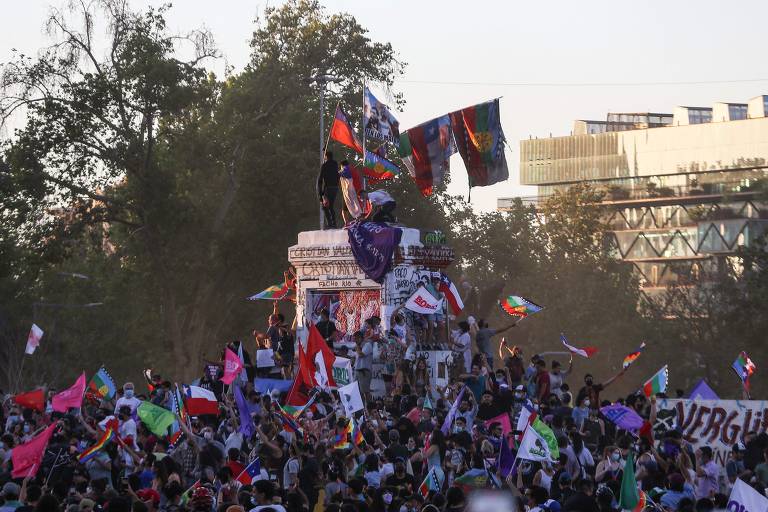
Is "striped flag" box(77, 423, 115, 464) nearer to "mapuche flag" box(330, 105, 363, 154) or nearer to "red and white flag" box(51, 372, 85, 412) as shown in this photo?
"red and white flag" box(51, 372, 85, 412)

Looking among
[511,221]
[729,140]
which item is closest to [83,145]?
[511,221]

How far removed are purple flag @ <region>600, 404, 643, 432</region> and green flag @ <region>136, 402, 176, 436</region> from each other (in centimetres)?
602

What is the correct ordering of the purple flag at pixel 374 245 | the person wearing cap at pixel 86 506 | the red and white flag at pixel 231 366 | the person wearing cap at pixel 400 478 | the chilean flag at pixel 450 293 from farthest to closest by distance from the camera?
1. the chilean flag at pixel 450 293
2. the purple flag at pixel 374 245
3. the red and white flag at pixel 231 366
4. the person wearing cap at pixel 400 478
5. the person wearing cap at pixel 86 506

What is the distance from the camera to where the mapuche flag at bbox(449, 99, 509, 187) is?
117 ft

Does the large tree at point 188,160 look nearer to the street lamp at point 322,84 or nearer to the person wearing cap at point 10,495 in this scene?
the street lamp at point 322,84

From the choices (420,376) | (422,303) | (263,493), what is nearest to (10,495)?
(263,493)

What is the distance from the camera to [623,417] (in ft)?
71.3

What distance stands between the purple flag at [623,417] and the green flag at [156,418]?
19.8ft

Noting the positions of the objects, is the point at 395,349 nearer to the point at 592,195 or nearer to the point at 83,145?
the point at 83,145

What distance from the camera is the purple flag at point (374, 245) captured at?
103ft

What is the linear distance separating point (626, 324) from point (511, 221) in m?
11.7

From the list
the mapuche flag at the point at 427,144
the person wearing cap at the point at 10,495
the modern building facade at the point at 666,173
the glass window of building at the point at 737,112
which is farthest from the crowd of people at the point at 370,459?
A: the glass window of building at the point at 737,112

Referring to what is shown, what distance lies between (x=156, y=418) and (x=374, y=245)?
11582 millimetres

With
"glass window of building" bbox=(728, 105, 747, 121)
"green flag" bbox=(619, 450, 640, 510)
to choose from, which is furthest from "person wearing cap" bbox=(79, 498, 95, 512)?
"glass window of building" bbox=(728, 105, 747, 121)
